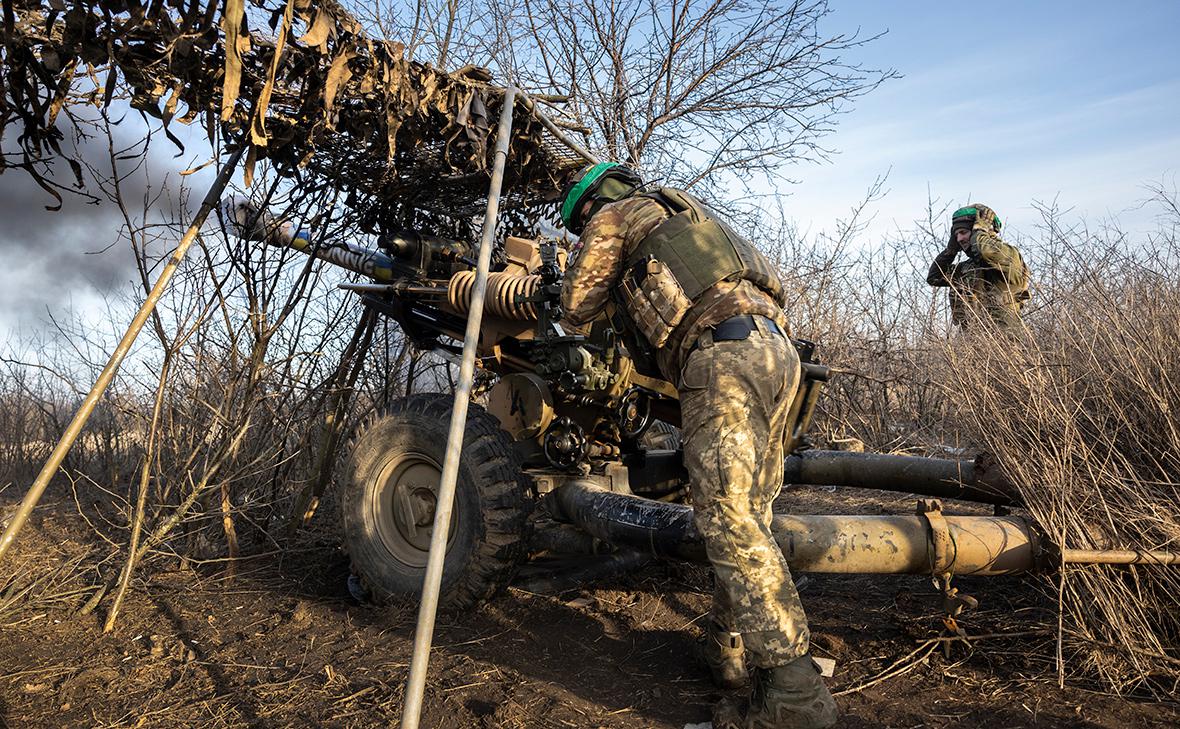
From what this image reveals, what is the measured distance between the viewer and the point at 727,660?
342cm

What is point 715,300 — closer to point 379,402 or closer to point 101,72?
point 101,72

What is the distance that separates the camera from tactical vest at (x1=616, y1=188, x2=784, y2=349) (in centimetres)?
338

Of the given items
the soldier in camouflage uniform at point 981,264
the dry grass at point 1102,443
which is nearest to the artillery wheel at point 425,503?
the dry grass at point 1102,443

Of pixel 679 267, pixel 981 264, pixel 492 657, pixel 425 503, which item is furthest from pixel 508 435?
pixel 981 264

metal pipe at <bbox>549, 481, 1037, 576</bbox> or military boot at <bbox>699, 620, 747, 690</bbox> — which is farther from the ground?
metal pipe at <bbox>549, 481, 1037, 576</bbox>

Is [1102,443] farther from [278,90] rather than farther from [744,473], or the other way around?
[278,90]

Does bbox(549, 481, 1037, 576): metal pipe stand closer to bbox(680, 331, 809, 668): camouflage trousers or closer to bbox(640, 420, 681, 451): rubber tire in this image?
bbox(680, 331, 809, 668): camouflage trousers

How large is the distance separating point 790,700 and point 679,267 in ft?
5.56

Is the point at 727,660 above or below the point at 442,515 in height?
below

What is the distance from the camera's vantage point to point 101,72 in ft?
11.6

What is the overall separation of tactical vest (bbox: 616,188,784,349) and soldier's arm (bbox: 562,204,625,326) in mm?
80

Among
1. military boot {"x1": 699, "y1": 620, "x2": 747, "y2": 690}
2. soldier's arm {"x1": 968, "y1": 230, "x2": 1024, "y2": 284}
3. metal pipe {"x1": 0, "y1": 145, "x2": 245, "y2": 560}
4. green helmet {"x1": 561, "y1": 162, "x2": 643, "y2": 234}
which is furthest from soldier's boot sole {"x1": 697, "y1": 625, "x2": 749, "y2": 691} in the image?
soldier's arm {"x1": 968, "y1": 230, "x2": 1024, "y2": 284}

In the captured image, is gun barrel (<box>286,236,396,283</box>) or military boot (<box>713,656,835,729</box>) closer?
military boot (<box>713,656,835,729</box>)

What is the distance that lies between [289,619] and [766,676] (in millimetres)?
2583
